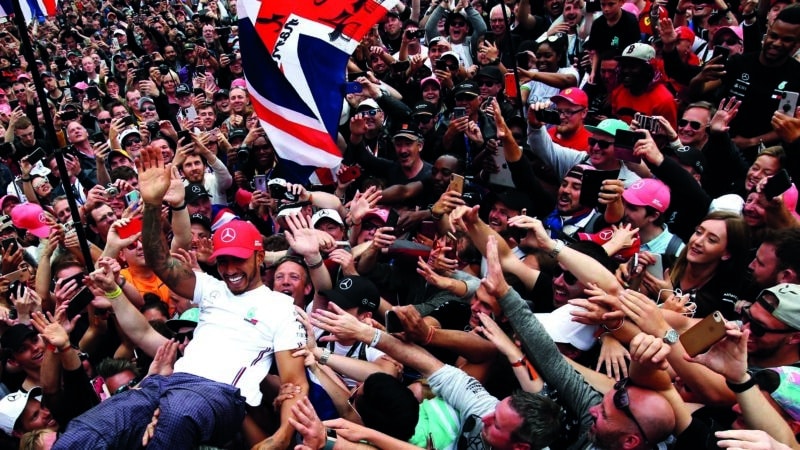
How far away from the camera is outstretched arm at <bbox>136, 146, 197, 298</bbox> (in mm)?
4383

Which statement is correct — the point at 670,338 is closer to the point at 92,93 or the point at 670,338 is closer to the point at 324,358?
the point at 324,358

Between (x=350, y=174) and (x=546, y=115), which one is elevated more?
(x=546, y=115)

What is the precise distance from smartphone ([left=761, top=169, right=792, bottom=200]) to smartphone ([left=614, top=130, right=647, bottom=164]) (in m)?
0.98

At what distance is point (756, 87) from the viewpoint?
6.01m

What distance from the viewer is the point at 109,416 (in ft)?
11.4

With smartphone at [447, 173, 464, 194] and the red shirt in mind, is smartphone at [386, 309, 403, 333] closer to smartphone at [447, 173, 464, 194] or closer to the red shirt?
smartphone at [447, 173, 464, 194]

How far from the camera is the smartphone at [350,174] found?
260 inches

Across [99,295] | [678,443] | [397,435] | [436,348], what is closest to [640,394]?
[678,443]

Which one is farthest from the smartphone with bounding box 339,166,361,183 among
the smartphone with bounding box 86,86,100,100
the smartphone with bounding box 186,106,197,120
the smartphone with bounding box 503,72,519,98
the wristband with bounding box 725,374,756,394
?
the smartphone with bounding box 86,86,100,100

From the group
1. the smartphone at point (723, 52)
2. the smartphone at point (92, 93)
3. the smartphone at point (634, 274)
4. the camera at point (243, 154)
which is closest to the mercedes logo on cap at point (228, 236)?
the smartphone at point (634, 274)

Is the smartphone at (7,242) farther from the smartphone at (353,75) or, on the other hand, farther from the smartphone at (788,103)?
the smartphone at (788,103)

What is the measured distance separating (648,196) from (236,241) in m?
2.69

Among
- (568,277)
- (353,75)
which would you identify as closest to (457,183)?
(568,277)

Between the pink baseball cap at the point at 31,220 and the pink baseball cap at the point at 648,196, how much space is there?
5.61m
